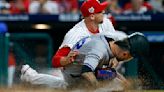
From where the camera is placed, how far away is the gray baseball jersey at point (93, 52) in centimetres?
623

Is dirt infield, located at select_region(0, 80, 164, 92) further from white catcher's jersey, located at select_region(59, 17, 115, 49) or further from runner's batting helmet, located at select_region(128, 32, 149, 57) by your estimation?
white catcher's jersey, located at select_region(59, 17, 115, 49)

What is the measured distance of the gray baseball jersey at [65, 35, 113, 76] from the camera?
623 cm

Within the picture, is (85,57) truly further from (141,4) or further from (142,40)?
(141,4)

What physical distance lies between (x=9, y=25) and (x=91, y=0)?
5928mm

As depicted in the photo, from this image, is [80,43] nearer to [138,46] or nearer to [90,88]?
[90,88]

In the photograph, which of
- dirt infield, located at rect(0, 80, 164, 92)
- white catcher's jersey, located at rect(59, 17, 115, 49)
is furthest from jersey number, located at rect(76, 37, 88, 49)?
dirt infield, located at rect(0, 80, 164, 92)

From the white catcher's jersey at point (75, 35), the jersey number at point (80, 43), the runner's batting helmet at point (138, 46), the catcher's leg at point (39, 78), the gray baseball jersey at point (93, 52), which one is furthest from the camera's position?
Result: the catcher's leg at point (39, 78)

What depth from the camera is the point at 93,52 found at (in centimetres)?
625

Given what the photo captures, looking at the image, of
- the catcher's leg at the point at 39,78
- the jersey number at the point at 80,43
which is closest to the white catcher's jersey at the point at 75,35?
the jersey number at the point at 80,43

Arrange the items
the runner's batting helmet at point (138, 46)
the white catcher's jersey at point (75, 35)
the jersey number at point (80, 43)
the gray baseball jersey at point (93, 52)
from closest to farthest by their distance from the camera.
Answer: the runner's batting helmet at point (138, 46), the gray baseball jersey at point (93, 52), the jersey number at point (80, 43), the white catcher's jersey at point (75, 35)

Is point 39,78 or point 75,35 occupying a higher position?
point 75,35

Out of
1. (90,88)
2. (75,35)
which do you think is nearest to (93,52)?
(90,88)

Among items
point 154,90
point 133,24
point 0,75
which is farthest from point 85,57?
point 133,24

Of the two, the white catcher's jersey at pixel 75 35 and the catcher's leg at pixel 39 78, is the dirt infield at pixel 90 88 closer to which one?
the catcher's leg at pixel 39 78
